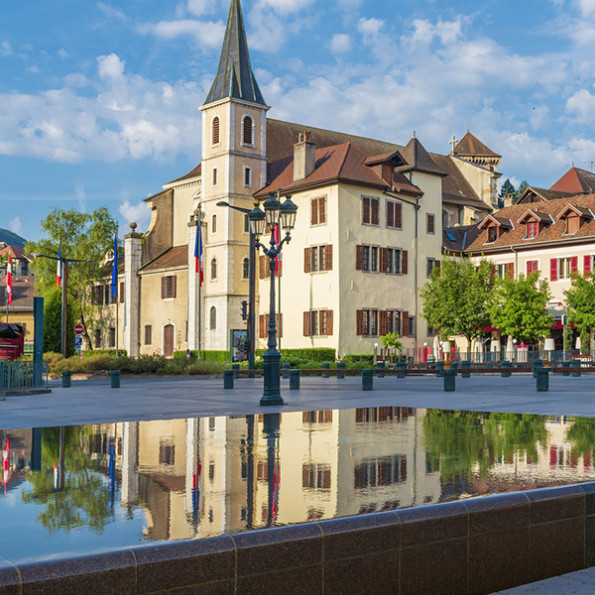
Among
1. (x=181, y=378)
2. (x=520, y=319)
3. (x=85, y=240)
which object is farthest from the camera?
(x=85, y=240)

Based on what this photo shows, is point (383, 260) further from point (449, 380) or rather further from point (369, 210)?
point (449, 380)

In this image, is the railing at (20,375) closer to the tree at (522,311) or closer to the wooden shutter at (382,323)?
the wooden shutter at (382,323)

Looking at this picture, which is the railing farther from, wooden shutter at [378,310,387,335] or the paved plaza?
wooden shutter at [378,310,387,335]

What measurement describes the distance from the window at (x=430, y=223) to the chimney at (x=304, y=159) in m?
9.33

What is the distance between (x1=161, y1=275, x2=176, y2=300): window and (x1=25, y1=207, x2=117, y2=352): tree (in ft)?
31.2

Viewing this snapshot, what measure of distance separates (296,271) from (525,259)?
1679 cm

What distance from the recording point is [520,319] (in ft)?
163

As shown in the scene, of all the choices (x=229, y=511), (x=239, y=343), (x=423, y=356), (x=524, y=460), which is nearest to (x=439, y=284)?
(x=423, y=356)

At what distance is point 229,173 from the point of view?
Result: 55.2 meters

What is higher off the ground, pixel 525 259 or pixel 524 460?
pixel 525 259

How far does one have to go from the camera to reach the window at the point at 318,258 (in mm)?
50250

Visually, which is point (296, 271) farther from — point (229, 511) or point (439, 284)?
point (229, 511)

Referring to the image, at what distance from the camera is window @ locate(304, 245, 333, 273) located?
5025 centimetres

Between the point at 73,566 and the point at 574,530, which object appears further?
the point at 574,530
